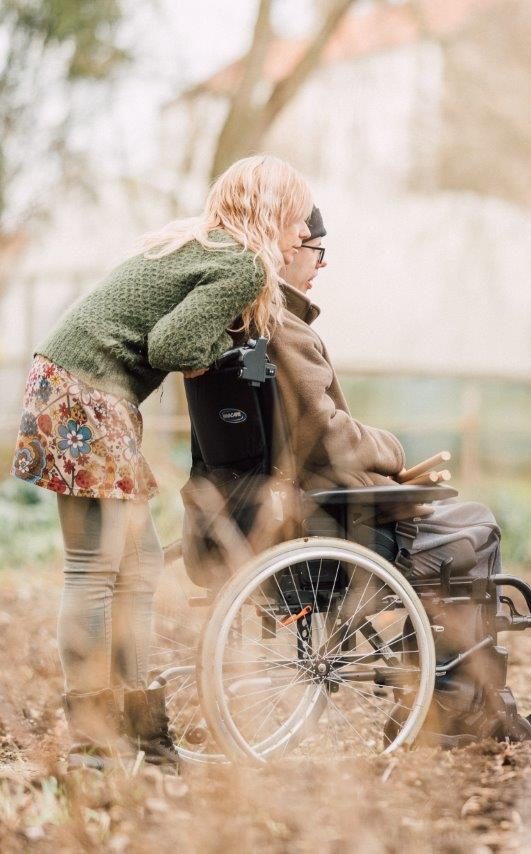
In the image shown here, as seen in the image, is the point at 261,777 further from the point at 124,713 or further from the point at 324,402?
the point at 324,402

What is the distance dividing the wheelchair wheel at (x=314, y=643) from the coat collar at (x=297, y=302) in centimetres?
52

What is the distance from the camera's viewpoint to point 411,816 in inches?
81.0

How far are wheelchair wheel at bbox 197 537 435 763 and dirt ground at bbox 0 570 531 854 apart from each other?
0.42 ft

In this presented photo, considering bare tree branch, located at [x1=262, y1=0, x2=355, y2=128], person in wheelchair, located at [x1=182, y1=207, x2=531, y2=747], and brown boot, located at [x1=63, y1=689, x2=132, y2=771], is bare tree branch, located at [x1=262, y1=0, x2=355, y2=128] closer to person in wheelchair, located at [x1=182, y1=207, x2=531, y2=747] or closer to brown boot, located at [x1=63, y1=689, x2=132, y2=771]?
person in wheelchair, located at [x1=182, y1=207, x2=531, y2=747]

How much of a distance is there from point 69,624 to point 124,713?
9.7 inches

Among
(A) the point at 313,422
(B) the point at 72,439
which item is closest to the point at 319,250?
(A) the point at 313,422

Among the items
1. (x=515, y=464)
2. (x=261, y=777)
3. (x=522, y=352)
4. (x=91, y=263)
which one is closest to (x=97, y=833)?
(x=261, y=777)

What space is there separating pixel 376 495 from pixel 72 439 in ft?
2.19

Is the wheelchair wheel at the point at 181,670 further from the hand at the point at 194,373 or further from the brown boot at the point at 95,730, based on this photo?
the hand at the point at 194,373

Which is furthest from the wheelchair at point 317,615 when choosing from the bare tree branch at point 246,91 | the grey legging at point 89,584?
the bare tree branch at point 246,91

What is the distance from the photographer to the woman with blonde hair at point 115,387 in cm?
233

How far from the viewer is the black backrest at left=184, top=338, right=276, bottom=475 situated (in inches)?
91.7

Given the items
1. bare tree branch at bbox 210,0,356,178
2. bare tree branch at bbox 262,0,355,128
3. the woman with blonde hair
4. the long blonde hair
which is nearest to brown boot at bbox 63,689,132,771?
the woman with blonde hair

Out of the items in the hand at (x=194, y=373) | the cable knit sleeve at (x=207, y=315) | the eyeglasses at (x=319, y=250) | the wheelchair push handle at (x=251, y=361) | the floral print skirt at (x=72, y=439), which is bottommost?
the floral print skirt at (x=72, y=439)
